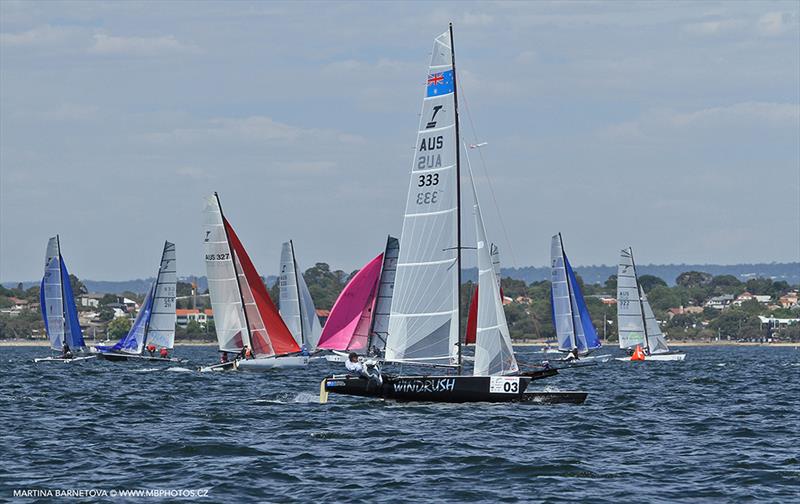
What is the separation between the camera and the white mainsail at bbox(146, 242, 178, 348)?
66.8 metres

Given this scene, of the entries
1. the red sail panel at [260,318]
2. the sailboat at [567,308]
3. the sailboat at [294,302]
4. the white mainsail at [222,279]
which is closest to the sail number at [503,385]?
the white mainsail at [222,279]

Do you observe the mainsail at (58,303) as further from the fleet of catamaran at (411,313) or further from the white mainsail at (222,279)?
the white mainsail at (222,279)

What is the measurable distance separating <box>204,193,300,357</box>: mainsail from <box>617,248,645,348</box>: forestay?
28057 millimetres

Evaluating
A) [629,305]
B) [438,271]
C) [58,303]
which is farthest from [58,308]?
[438,271]

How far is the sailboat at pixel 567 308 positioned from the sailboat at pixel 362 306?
699 inches

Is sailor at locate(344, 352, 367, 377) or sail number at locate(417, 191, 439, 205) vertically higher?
sail number at locate(417, 191, 439, 205)

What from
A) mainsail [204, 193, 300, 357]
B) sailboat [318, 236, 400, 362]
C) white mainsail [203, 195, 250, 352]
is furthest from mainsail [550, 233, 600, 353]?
white mainsail [203, 195, 250, 352]

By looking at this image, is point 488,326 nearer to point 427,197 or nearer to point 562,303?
point 427,197

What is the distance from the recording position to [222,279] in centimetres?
5566

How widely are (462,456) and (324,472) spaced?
2993mm

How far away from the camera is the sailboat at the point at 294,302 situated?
7475 centimetres

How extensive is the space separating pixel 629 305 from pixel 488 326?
4779 centimetres

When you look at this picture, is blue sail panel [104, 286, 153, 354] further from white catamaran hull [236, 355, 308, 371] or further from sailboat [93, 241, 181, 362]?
white catamaran hull [236, 355, 308, 371]

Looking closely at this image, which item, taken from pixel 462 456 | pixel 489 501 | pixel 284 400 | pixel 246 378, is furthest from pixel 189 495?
pixel 246 378
